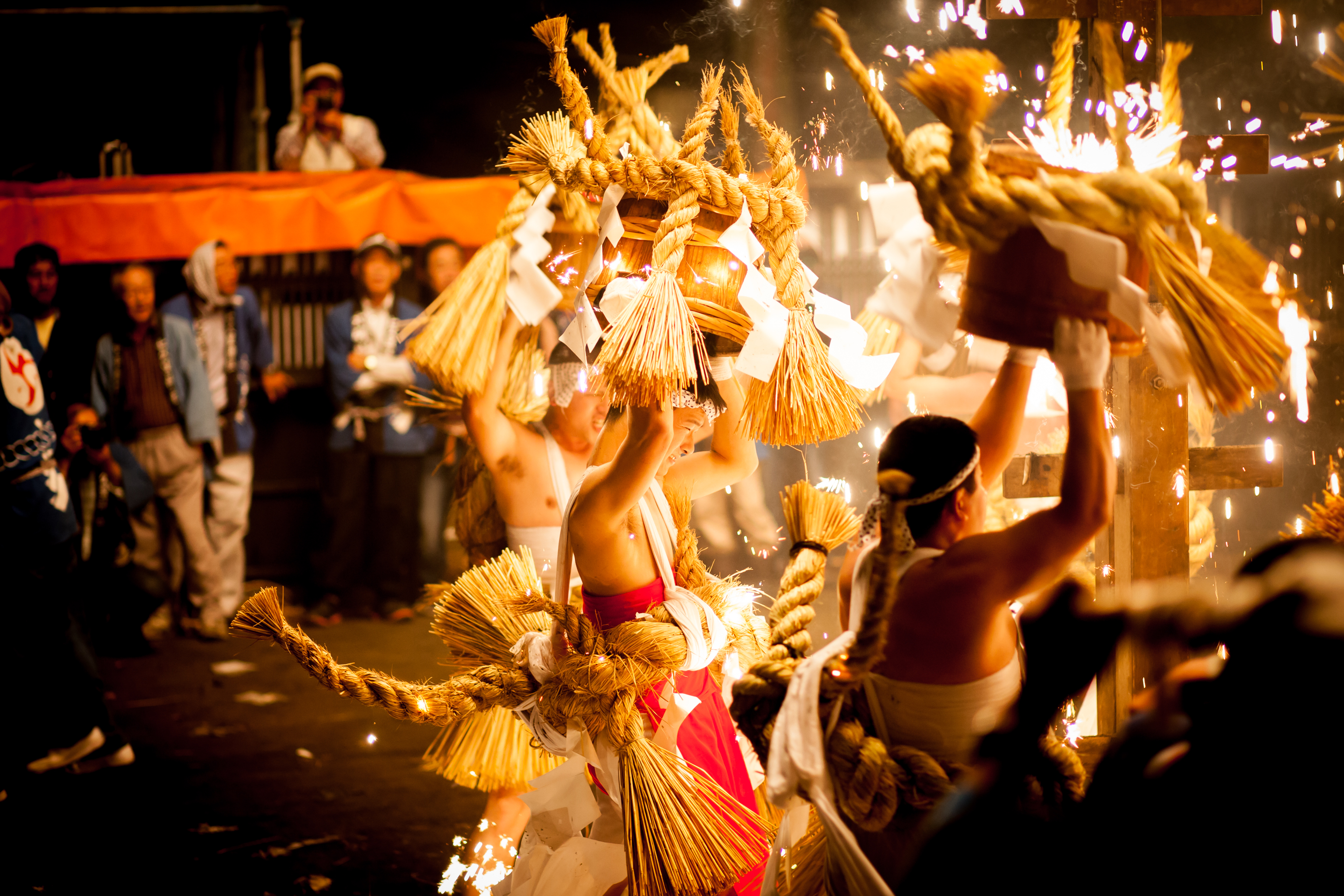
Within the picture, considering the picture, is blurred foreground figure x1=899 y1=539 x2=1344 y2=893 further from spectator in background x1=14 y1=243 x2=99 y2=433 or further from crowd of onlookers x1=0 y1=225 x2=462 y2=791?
spectator in background x1=14 y1=243 x2=99 y2=433

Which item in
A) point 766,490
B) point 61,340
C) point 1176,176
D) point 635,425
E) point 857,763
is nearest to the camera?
point 1176,176

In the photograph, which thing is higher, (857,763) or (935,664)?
(935,664)

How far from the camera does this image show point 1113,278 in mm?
1370

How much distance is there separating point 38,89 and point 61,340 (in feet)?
6.12

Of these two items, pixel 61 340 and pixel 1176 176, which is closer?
pixel 1176 176

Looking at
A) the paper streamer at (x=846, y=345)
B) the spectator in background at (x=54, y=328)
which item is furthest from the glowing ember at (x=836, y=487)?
the spectator in background at (x=54, y=328)

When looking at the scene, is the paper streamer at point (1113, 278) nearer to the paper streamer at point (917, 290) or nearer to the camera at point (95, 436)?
the paper streamer at point (917, 290)

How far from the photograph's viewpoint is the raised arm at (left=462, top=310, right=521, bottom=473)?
8.48 ft

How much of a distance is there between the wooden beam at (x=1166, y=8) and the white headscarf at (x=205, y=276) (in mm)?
5427

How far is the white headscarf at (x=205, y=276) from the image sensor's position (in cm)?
607

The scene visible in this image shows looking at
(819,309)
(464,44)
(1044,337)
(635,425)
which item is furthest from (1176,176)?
(464,44)

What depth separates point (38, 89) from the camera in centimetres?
646

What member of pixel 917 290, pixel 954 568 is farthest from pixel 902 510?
pixel 917 290

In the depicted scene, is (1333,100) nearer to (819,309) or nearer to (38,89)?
(819,309)
